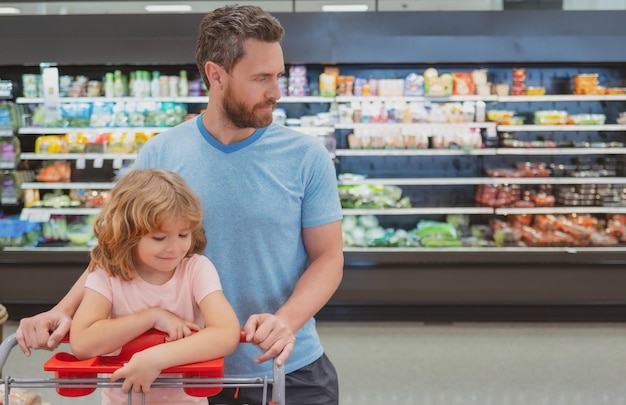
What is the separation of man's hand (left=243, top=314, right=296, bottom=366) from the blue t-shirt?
333mm

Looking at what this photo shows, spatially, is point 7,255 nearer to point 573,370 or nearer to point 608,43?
point 573,370

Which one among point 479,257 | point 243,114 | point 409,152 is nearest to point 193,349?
point 243,114

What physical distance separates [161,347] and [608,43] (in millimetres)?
4876

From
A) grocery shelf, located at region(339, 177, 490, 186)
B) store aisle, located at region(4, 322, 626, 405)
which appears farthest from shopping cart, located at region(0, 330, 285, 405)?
grocery shelf, located at region(339, 177, 490, 186)

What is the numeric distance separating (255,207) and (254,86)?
29 cm

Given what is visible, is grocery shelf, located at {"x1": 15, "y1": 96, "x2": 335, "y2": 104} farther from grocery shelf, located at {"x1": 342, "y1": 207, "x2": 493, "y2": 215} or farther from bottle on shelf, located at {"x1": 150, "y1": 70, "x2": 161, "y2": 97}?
grocery shelf, located at {"x1": 342, "y1": 207, "x2": 493, "y2": 215}

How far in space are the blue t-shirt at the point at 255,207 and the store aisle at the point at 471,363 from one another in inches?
93.3

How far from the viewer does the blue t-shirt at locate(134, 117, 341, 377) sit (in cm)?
176

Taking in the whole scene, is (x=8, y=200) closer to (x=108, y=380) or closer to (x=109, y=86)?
(x=109, y=86)

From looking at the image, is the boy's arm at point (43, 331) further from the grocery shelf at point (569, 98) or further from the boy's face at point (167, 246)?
the grocery shelf at point (569, 98)

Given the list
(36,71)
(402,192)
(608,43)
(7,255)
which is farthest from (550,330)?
(36,71)

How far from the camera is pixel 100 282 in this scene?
60.6 inches

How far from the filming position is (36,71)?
5.71 meters

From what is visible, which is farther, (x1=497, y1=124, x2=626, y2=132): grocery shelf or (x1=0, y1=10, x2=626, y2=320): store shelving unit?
(x1=497, y1=124, x2=626, y2=132): grocery shelf
